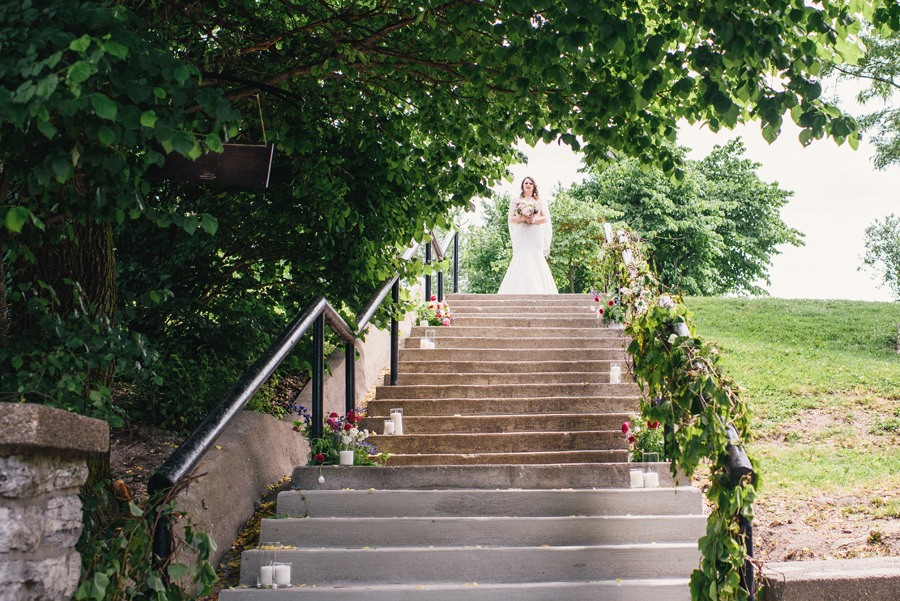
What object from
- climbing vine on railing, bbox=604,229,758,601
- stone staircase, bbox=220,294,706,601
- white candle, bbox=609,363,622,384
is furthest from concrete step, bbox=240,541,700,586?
white candle, bbox=609,363,622,384

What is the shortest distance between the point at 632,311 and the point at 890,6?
2147 millimetres

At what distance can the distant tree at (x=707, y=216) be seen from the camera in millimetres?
21703

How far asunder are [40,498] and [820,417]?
6756 mm

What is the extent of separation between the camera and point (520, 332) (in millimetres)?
7227

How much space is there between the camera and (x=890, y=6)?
2932 mm

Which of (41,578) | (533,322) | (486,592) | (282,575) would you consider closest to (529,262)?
(533,322)

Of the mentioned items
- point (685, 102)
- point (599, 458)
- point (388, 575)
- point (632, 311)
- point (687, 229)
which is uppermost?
point (687, 229)

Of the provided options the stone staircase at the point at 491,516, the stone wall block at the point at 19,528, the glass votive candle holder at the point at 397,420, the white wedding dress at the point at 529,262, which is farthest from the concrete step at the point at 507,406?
the white wedding dress at the point at 529,262

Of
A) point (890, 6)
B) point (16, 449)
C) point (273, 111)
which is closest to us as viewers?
point (16, 449)

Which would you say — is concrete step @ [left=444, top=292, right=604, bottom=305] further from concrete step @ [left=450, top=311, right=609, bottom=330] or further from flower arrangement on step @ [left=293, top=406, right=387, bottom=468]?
flower arrangement on step @ [left=293, top=406, right=387, bottom=468]

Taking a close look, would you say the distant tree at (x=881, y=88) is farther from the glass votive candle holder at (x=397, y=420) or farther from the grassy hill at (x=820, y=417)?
the glass votive candle holder at (x=397, y=420)

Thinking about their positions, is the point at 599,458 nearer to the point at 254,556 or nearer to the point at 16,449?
the point at 254,556

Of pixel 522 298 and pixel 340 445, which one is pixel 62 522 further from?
Result: pixel 522 298

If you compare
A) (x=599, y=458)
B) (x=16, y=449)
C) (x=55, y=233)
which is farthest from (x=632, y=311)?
(x=16, y=449)
